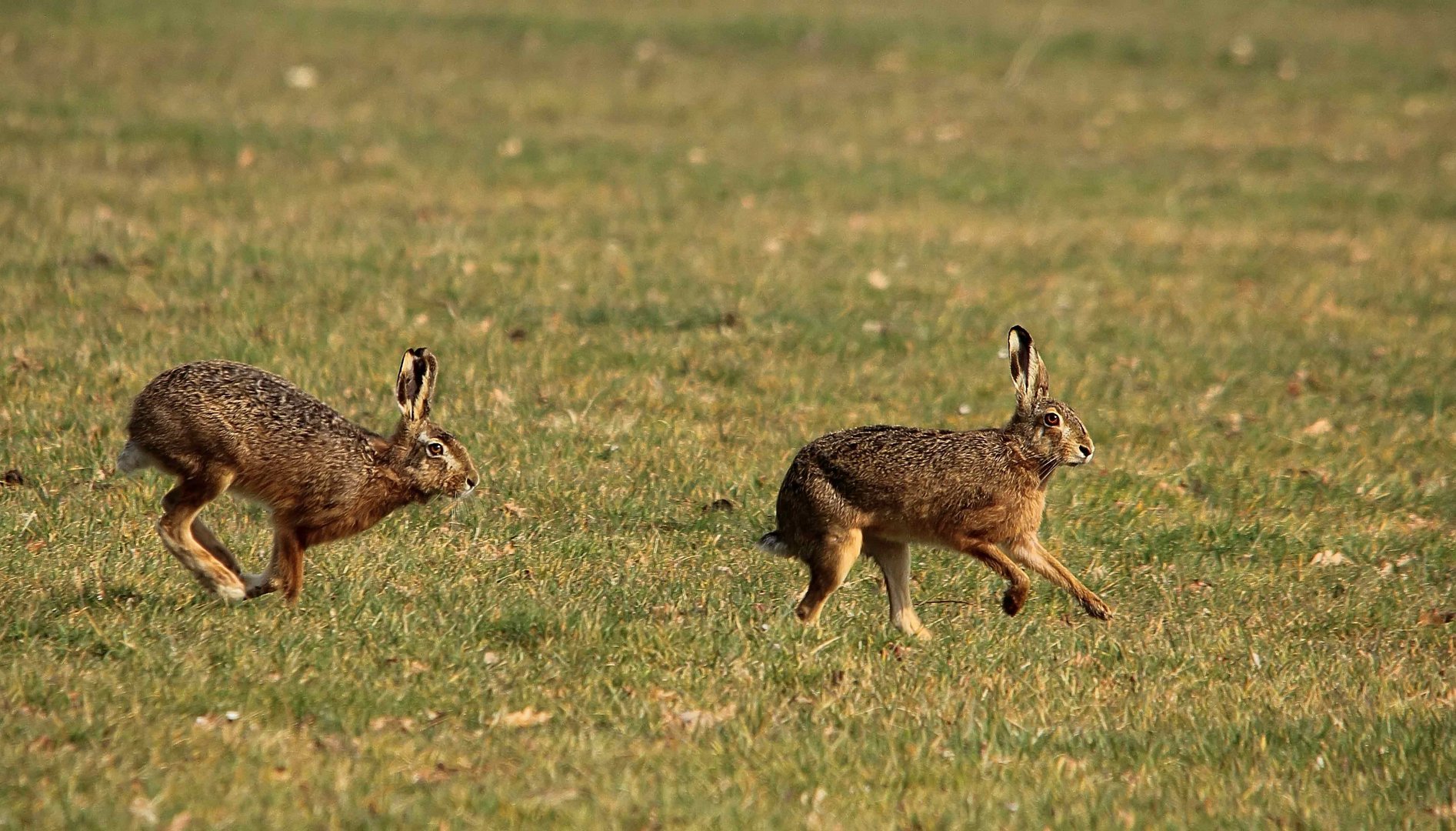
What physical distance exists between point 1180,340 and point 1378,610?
17.9 feet

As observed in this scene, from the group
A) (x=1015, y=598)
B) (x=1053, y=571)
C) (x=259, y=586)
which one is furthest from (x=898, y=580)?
(x=259, y=586)

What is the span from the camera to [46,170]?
52.1ft

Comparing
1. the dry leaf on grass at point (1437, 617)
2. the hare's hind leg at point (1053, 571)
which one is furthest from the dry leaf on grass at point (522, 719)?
the dry leaf on grass at point (1437, 617)

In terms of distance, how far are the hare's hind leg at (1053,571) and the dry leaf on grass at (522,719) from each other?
2635 millimetres


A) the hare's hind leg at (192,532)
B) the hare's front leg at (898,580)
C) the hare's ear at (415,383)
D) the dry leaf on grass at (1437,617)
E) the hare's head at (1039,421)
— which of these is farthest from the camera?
the dry leaf on grass at (1437,617)

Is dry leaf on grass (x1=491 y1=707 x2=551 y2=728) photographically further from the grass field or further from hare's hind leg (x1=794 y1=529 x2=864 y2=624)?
hare's hind leg (x1=794 y1=529 x2=864 y2=624)

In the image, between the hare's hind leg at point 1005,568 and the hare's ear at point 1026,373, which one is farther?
the hare's ear at point 1026,373

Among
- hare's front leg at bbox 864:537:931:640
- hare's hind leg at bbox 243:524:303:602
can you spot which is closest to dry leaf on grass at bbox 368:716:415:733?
hare's hind leg at bbox 243:524:303:602

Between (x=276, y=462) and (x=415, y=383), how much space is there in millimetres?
674

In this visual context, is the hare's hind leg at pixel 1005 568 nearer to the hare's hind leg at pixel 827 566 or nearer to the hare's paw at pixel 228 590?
the hare's hind leg at pixel 827 566

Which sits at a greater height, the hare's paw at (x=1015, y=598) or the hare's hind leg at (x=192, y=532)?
the hare's hind leg at (x=192, y=532)

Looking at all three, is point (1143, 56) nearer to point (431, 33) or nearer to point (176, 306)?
point (431, 33)

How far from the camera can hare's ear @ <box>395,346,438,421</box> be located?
7.22 metres

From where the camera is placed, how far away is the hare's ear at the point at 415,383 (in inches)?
284
